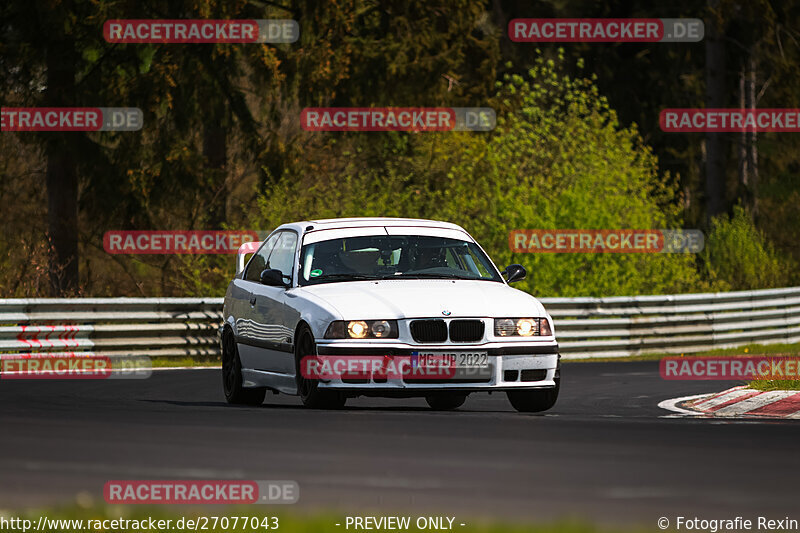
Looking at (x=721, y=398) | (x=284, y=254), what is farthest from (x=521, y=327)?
(x=721, y=398)

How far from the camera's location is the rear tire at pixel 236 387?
16.8 metres

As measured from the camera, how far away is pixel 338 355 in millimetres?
14352

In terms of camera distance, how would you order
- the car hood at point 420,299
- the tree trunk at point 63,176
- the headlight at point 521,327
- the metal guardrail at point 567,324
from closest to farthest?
the car hood at point 420,299, the headlight at point 521,327, the metal guardrail at point 567,324, the tree trunk at point 63,176

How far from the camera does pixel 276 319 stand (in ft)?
51.4

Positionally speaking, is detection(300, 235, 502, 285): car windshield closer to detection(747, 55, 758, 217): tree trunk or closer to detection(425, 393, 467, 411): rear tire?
detection(425, 393, 467, 411): rear tire

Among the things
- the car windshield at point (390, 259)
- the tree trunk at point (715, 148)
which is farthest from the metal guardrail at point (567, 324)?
the tree trunk at point (715, 148)

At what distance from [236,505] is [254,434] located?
3.73 meters

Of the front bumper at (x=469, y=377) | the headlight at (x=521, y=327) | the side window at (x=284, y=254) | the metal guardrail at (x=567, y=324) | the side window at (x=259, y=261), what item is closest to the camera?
the front bumper at (x=469, y=377)

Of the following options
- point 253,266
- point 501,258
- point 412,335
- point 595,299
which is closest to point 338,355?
point 412,335

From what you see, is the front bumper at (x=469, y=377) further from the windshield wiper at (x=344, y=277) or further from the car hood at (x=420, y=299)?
the windshield wiper at (x=344, y=277)

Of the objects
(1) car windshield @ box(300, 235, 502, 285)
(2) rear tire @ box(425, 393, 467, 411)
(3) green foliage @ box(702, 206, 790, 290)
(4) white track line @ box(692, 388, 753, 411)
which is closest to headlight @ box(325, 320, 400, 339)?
(1) car windshield @ box(300, 235, 502, 285)

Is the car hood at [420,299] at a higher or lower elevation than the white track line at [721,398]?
higher

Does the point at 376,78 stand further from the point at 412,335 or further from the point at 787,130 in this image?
the point at 412,335

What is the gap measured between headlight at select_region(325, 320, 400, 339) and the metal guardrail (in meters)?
8.74
